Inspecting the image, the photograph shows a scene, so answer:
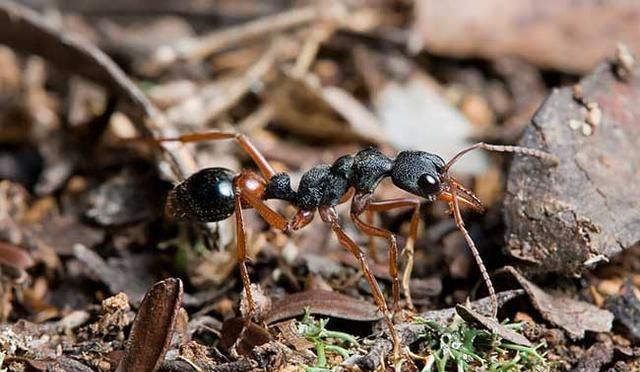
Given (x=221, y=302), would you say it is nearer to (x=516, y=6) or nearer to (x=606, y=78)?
(x=606, y=78)

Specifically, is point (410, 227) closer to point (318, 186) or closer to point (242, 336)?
point (318, 186)

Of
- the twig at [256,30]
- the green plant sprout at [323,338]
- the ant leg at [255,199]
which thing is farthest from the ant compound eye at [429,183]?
the twig at [256,30]

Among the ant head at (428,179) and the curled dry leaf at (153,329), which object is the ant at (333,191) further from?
the curled dry leaf at (153,329)

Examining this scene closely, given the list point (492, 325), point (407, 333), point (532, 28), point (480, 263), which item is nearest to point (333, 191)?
point (480, 263)

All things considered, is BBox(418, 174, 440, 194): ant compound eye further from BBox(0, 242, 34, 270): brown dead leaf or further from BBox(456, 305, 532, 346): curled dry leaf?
BBox(0, 242, 34, 270): brown dead leaf

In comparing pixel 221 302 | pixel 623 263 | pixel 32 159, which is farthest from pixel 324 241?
pixel 32 159
